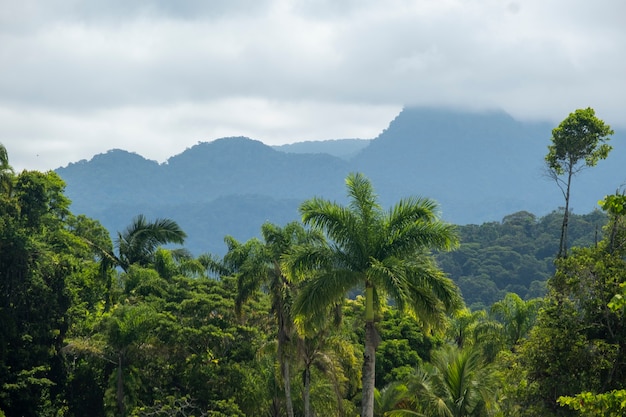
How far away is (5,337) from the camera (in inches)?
1118

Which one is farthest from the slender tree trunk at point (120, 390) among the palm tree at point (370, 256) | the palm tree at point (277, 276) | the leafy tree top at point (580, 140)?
the leafy tree top at point (580, 140)

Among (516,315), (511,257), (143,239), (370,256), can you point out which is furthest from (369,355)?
(511,257)

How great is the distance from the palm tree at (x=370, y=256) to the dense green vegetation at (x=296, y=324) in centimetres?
4

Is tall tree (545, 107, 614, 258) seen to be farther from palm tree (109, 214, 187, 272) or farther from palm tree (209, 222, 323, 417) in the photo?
palm tree (109, 214, 187, 272)

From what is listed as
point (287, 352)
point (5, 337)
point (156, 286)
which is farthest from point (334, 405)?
point (5, 337)

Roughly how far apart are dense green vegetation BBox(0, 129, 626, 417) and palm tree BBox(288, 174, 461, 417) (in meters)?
0.04

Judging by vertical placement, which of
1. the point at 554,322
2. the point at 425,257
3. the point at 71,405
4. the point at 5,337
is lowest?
the point at 71,405

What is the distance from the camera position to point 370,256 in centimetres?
1855

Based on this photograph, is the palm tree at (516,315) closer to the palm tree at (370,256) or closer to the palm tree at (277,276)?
the palm tree at (277,276)

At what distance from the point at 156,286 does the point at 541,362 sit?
774 inches

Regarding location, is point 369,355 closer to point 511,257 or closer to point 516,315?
point 516,315

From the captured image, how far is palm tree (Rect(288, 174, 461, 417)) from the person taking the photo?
1847cm

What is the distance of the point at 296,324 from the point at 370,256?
300cm

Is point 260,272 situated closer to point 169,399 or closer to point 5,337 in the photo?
point 169,399
